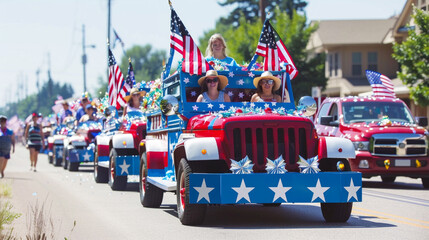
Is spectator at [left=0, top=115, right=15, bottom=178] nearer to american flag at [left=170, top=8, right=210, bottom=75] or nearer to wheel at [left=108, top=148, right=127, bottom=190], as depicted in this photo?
wheel at [left=108, top=148, right=127, bottom=190]

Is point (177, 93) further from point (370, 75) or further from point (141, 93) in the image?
point (370, 75)

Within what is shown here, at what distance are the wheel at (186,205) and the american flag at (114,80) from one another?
11137 millimetres

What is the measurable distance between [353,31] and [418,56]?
2488 cm

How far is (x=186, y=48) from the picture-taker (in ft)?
41.0

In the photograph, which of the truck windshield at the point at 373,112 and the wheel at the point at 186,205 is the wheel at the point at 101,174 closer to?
the truck windshield at the point at 373,112

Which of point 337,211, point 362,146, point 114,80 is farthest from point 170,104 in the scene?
point 114,80

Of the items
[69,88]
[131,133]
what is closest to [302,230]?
[131,133]

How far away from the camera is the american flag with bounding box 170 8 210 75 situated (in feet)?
40.3

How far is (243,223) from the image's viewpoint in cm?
1113

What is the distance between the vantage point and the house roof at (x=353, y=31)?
5262 cm

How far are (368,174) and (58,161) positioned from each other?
16.2m

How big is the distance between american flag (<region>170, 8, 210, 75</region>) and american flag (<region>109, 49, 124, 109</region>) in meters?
9.03

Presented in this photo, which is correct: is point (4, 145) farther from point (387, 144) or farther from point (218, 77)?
point (218, 77)

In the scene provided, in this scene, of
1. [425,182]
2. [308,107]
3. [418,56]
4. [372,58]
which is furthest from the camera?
[372,58]
